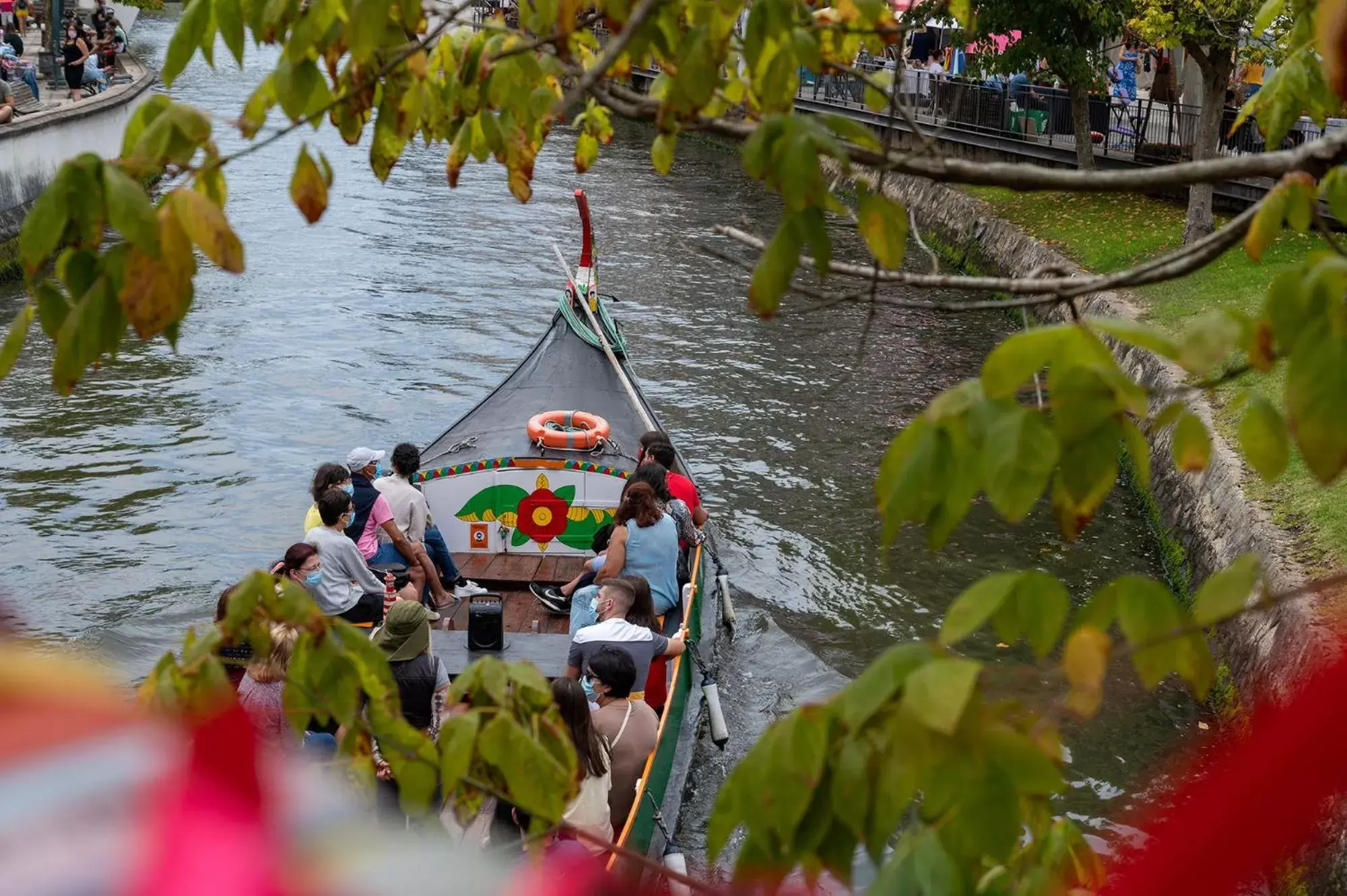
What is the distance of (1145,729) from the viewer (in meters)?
9.88

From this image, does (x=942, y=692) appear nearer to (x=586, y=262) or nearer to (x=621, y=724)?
(x=621, y=724)

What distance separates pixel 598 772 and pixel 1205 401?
9875 millimetres

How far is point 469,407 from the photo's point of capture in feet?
55.6

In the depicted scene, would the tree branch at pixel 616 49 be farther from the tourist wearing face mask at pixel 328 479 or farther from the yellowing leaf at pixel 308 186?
the tourist wearing face mask at pixel 328 479

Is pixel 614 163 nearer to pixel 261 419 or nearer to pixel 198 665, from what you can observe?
pixel 261 419

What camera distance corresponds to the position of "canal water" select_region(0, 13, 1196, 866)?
1134 centimetres

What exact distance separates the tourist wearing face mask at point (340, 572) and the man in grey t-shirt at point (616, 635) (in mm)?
1344

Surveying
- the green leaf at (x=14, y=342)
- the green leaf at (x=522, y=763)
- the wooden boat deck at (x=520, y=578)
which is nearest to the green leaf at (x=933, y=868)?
the green leaf at (x=522, y=763)

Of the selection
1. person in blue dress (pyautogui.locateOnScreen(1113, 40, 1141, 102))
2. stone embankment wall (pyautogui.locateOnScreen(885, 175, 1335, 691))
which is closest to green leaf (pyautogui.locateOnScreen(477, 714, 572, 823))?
stone embankment wall (pyautogui.locateOnScreen(885, 175, 1335, 691))

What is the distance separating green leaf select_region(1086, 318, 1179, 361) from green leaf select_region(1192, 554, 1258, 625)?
31cm

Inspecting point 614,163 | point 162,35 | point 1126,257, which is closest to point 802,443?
point 1126,257

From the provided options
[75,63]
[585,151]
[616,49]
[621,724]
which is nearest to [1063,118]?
[75,63]

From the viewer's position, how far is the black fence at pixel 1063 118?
23516 millimetres

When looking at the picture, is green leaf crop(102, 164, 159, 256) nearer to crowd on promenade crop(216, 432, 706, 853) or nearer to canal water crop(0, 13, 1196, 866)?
crowd on promenade crop(216, 432, 706, 853)
